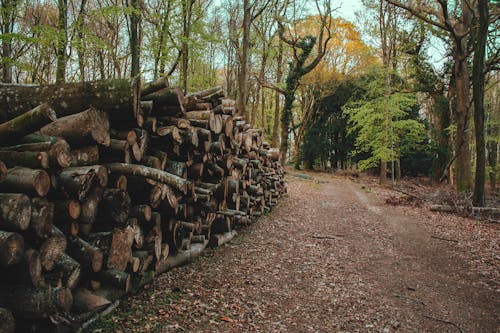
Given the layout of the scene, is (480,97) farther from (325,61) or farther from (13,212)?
(325,61)

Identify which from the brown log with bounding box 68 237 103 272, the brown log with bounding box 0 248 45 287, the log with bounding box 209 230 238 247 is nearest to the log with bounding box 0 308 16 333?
the brown log with bounding box 0 248 45 287

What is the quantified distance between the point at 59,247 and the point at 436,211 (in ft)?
37.1

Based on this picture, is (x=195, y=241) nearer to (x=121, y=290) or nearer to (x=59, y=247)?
(x=121, y=290)

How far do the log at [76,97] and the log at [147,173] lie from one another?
61cm

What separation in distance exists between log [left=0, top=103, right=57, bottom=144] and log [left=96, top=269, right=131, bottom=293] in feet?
5.19

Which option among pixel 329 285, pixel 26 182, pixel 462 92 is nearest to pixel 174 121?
pixel 26 182

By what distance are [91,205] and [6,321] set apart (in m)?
1.18

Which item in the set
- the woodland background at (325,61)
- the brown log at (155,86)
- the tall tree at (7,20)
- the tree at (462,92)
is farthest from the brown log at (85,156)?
the tree at (462,92)

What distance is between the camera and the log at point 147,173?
3.56 m

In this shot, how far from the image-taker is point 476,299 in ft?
14.1

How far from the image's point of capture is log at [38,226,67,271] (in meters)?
2.60

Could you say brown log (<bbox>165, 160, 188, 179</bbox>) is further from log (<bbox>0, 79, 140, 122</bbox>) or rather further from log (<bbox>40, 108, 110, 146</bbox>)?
log (<bbox>40, 108, 110, 146</bbox>)

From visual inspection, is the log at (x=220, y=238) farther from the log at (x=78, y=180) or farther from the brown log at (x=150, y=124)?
the log at (x=78, y=180)

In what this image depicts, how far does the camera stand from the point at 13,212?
90.5 inches
